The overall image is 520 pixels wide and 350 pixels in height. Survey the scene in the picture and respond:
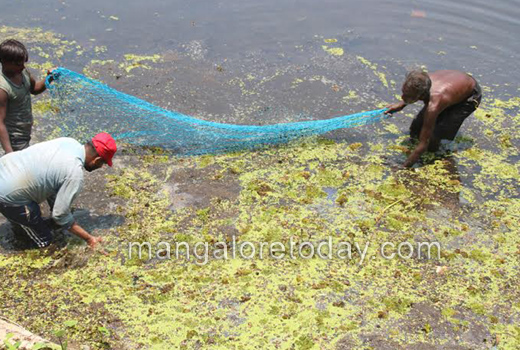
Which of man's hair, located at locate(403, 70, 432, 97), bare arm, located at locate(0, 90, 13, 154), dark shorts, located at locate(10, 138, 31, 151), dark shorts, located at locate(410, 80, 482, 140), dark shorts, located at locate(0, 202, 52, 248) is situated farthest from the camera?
dark shorts, located at locate(410, 80, 482, 140)

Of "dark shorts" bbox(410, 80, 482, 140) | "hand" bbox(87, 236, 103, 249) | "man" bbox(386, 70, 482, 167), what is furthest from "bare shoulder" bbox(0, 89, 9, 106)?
"dark shorts" bbox(410, 80, 482, 140)

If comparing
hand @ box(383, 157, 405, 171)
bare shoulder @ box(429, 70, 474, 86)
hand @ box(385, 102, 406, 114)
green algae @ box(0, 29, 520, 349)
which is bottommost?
green algae @ box(0, 29, 520, 349)

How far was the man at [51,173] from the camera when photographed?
3.40m

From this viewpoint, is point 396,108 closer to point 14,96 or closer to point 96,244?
point 96,244

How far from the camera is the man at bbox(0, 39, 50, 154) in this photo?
3.62 m

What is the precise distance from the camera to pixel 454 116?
509 centimetres

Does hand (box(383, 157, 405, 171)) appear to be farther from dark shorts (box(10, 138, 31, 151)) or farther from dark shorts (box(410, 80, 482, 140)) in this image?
dark shorts (box(10, 138, 31, 151))

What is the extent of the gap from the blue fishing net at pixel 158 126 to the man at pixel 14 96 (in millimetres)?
774

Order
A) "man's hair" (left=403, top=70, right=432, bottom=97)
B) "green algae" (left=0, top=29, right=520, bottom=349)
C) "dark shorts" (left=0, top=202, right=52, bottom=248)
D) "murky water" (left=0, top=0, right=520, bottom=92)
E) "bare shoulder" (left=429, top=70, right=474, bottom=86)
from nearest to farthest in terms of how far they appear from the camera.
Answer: "green algae" (left=0, top=29, right=520, bottom=349) → "dark shorts" (left=0, top=202, right=52, bottom=248) → "man's hair" (left=403, top=70, right=432, bottom=97) → "bare shoulder" (left=429, top=70, right=474, bottom=86) → "murky water" (left=0, top=0, right=520, bottom=92)

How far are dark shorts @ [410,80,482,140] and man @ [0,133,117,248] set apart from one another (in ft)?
11.3

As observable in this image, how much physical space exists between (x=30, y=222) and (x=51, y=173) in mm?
499

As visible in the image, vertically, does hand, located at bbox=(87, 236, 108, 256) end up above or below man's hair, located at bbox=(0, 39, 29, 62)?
below

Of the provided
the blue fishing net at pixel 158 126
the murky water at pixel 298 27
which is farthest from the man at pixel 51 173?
the murky water at pixel 298 27

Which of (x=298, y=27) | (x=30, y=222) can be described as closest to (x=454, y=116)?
(x=298, y=27)
